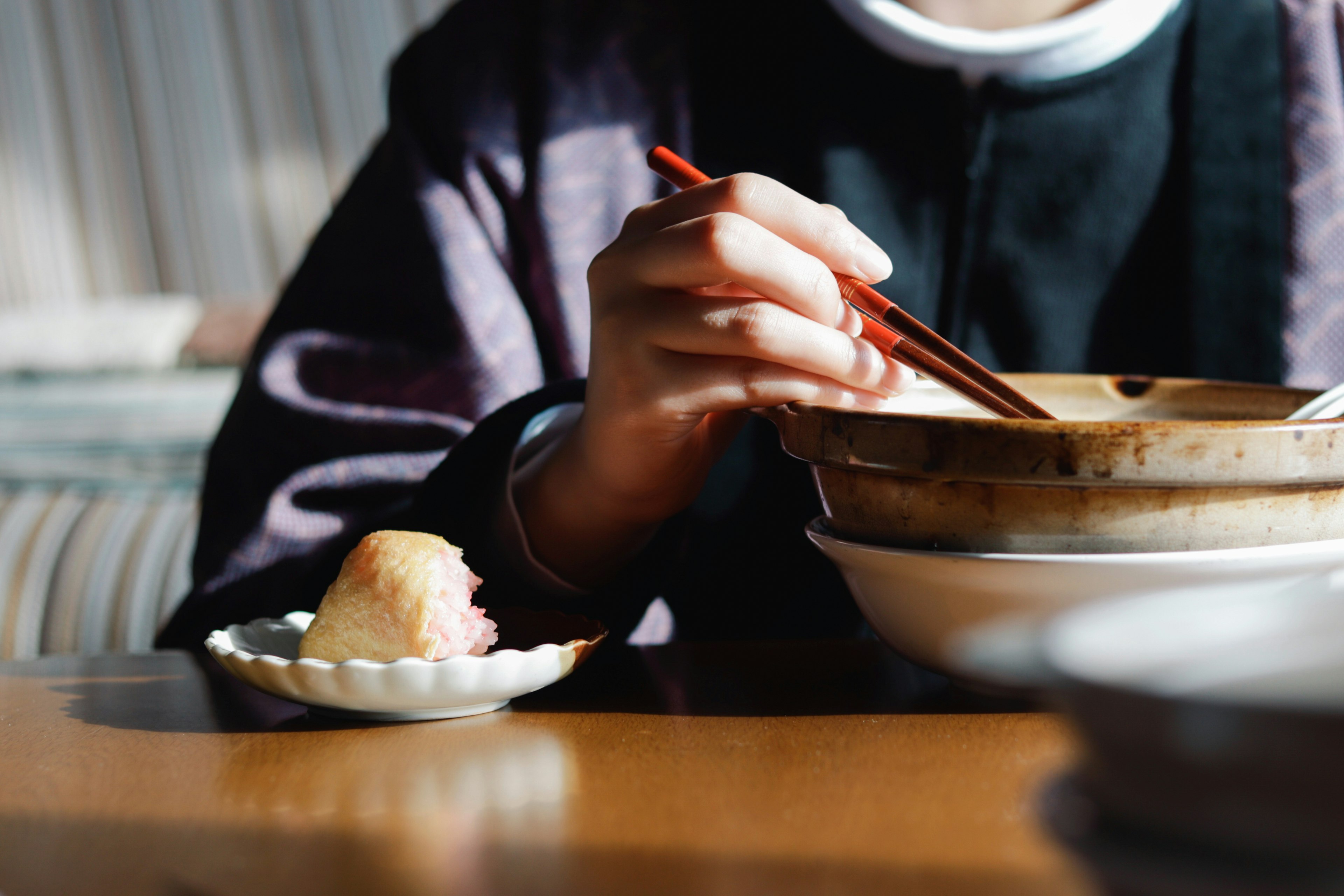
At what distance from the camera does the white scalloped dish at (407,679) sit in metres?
0.35

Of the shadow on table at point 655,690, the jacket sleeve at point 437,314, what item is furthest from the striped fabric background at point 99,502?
the shadow on table at point 655,690

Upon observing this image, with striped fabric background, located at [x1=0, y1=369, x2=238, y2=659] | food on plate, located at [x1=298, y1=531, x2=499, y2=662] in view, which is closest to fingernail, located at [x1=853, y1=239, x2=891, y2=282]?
food on plate, located at [x1=298, y1=531, x2=499, y2=662]

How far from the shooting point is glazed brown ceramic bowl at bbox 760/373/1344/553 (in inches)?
12.0

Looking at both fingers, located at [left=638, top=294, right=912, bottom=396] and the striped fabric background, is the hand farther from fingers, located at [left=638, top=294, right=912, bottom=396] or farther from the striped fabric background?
the striped fabric background

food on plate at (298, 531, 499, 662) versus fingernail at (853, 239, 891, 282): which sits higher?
fingernail at (853, 239, 891, 282)

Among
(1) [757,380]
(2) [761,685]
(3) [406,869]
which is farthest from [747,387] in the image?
(3) [406,869]

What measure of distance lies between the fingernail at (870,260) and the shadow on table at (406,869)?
0.90ft

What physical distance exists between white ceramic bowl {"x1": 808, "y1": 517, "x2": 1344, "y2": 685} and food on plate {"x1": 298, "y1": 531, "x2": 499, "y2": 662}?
0.52 feet

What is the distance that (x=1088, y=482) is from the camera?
0.31m

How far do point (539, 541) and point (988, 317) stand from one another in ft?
1.26

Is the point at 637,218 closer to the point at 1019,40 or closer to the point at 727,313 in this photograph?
the point at 727,313

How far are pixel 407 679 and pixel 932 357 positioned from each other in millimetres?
259

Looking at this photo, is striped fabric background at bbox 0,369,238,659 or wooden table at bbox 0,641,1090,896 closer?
wooden table at bbox 0,641,1090,896

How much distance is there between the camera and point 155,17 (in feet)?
10.8
